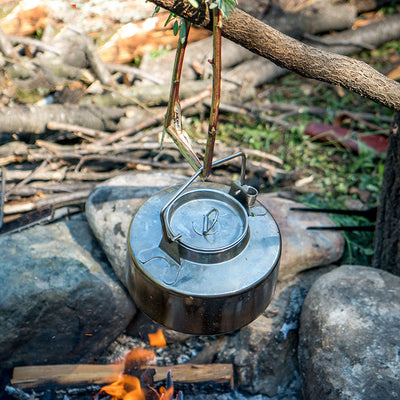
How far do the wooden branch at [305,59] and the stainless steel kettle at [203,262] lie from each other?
2.37 ft

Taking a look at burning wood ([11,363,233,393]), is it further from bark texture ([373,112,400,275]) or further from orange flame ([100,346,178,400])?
bark texture ([373,112,400,275])

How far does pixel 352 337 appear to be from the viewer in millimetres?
2881

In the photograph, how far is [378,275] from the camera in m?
3.31

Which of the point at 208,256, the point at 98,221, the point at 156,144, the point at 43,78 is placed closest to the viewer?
the point at 208,256

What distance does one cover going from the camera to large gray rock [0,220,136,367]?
3.13 meters

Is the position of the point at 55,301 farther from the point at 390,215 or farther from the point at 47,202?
the point at 390,215

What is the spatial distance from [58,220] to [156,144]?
1.46 m

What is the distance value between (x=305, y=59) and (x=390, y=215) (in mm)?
2046

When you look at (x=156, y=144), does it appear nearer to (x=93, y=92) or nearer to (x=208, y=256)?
(x=93, y=92)

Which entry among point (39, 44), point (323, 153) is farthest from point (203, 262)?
point (39, 44)

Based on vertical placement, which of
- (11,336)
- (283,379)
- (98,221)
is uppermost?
(98,221)

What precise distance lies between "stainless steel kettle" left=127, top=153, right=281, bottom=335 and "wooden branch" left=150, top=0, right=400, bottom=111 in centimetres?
72

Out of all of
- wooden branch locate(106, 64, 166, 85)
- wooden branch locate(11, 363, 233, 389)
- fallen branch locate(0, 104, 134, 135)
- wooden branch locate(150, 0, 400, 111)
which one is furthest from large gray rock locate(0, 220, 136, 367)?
wooden branch locate(106, 64, 166, 85)

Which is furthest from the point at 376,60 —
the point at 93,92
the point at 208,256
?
the point at 208,256
